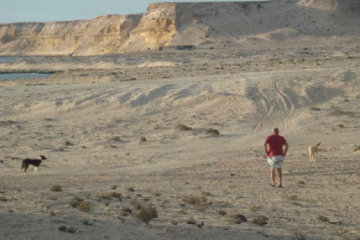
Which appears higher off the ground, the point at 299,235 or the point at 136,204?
the point at 136,204

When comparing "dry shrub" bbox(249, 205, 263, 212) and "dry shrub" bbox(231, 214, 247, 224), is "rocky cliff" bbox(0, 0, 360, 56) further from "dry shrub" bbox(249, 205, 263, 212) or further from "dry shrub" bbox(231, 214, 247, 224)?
"dry shrub" bbox(231, 214, 247, 224)

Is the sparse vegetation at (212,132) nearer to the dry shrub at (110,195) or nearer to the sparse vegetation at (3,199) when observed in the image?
the dry shrub at (110,195)

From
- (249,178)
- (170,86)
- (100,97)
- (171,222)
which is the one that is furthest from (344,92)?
(171,222)

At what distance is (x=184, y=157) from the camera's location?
54.9ft

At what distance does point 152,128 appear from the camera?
2230cm

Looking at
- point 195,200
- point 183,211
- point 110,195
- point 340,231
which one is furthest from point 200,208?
point 340,231

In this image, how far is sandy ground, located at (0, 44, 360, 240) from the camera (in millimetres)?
8648

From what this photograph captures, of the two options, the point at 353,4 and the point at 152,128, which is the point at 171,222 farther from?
the point at 353,4

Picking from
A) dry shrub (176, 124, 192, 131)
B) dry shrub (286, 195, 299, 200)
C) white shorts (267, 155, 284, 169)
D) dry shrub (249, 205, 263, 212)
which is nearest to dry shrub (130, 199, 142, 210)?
dry shrub (249, 205, 263, 212)

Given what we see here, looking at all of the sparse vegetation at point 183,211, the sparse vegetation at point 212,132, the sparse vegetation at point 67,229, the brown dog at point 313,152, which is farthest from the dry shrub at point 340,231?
the sparse vegetation at point 212,132

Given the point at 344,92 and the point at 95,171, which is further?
the point at 344,92

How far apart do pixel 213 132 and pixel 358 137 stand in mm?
4804

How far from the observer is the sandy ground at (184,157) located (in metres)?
8.65

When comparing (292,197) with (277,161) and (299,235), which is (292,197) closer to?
(277,161)
